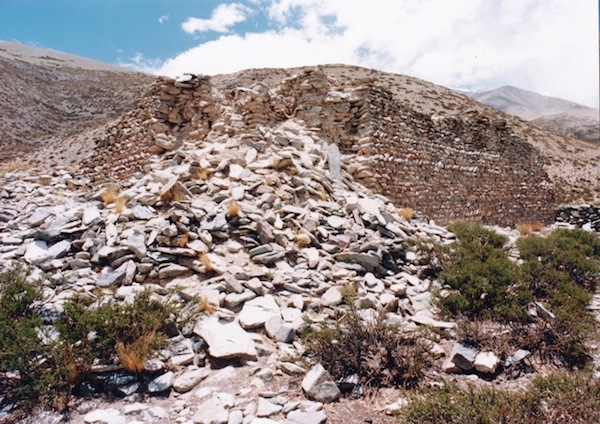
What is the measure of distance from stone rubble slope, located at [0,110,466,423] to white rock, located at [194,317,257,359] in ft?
0.04

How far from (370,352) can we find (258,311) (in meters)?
1.32

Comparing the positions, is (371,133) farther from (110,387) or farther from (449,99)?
(449,99)

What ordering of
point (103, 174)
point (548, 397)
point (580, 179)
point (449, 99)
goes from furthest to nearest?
point (449, 99), point (580, 179), point (103, 174), point (548, 397)

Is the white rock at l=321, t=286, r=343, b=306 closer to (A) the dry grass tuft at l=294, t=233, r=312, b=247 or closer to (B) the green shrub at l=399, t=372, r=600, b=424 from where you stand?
(A) the dry grass tuft at l=294, t=233, r=312, b=247

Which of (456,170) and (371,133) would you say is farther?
(456,170)

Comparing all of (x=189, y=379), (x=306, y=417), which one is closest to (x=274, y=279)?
(x=189, y=379)

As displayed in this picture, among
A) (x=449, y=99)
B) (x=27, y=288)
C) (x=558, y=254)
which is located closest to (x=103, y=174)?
(x=27, y=288)

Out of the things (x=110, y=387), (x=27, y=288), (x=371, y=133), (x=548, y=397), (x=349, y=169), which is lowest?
(x=110, y=387)

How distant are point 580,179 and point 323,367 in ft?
94.3

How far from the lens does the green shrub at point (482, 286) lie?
14.3 ft

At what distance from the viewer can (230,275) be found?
4.57m

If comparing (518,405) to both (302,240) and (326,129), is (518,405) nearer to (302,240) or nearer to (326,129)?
(302,240)

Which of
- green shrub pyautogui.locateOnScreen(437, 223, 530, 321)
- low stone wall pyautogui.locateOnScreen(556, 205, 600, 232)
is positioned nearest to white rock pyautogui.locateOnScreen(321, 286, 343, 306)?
green shrub pyautogui.locateOnScreen(437, 223, 530, 321)

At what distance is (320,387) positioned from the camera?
9.71 ft
